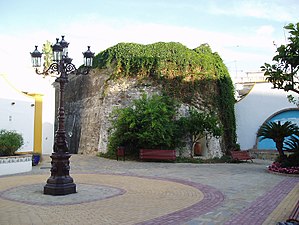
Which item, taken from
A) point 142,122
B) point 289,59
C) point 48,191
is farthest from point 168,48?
point 48,191

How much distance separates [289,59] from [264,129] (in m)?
4.15

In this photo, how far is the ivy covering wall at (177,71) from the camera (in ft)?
68.2

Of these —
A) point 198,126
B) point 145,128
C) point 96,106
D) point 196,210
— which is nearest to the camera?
point 196,210

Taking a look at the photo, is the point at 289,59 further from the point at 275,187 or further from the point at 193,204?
the point at 193,204

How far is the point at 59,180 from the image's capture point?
25.9ft

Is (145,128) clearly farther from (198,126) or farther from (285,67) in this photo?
(285,67)

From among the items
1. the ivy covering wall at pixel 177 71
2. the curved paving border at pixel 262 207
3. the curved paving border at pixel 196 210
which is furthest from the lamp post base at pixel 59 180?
the ivy covering wall at pixel 177 71

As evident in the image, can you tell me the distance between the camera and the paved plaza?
546cm

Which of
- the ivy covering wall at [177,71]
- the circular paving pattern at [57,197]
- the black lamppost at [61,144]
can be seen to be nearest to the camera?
the circular paving pattern at [57,197]

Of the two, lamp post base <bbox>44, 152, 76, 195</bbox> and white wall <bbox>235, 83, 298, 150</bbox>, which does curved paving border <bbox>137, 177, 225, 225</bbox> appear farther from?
white wall <bbox>235, 83, 298, 150</bbox>

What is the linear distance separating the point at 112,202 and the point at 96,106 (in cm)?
1613

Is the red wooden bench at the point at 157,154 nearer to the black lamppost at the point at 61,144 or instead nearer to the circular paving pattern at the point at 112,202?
the circular paving pattern at the point at 112,202

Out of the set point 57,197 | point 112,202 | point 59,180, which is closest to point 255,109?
point 59,180

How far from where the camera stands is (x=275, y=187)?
9.14 meters
